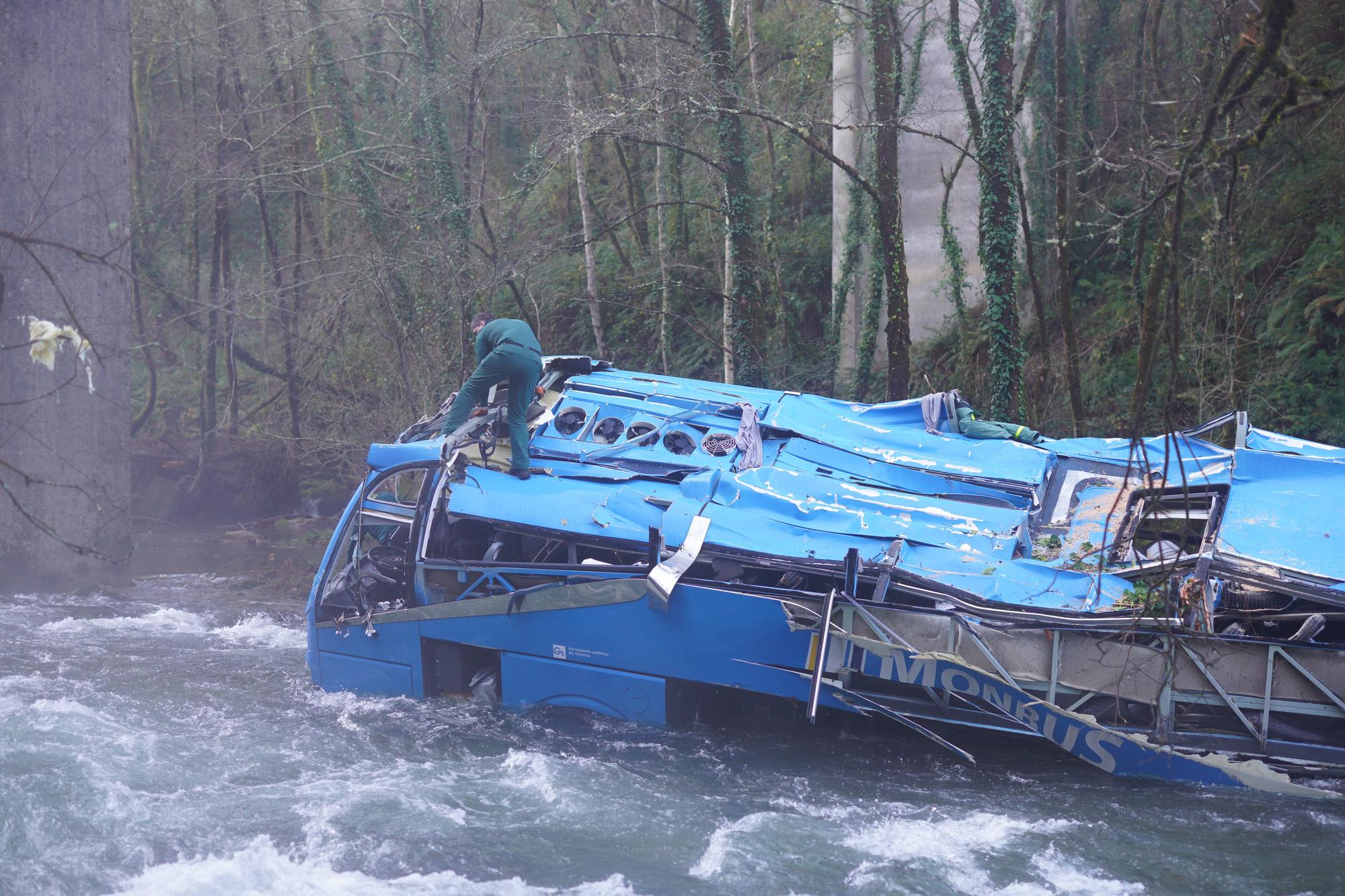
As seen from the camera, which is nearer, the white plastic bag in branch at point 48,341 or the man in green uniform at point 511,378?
the white plastic bag in branch at point 48,341

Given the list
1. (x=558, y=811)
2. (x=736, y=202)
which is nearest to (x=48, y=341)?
(x=558, y=811)

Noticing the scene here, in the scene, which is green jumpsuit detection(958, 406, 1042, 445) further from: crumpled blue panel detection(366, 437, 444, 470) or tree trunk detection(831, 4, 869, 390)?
tree trunk detection(831, 4, 869, 390)

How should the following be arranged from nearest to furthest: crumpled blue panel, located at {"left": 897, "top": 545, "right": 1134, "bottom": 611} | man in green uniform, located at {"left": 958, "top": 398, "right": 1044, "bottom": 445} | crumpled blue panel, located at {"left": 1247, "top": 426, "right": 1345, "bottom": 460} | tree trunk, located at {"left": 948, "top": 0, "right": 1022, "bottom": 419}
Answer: crumpled blue panel, located at {"left": 897, "top": 545, "right": 1134, "bottom": 611}, crumpled blue panel, located at {"left": 1247, "top": 426, "right": 1345, "bottom": 460}, man in green uniform, located at {"left": 958, "top": 398, "right": 1044, "bottom": 445}, tree trunk, located at {"left": 948, "top": 0, "right": 1022, "bottom": 419}

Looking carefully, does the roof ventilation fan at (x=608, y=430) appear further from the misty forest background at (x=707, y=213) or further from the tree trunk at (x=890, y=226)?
the tree trunk at (x=890, y=226)

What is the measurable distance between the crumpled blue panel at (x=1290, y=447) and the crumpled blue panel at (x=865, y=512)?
2.16 metres

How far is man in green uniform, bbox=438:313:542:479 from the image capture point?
31.9 ft

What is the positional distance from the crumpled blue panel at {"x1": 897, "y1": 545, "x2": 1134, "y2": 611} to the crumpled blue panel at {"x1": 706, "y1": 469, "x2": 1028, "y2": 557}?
0.15 metres

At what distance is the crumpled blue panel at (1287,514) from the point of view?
7.26 m

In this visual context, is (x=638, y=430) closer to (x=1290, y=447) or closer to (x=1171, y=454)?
(x=1171, y=454)

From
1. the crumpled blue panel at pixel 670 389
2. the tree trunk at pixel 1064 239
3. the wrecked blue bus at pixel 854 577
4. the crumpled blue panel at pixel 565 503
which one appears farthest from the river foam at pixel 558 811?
the tree trunk at pixel 1064 239

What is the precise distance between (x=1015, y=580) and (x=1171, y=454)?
8.66ft

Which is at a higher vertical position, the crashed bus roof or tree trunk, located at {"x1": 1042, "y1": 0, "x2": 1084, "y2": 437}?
tree trunk, located at {"x1": 1042, "y1": 0, "x2": 1084, "y2": 437}

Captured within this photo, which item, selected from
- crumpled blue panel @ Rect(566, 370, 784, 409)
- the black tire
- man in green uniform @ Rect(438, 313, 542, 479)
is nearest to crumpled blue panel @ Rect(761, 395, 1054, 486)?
crumpled blue panel @ Rect(566, 370, 784, 409)

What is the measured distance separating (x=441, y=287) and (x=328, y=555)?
9.33 meters
